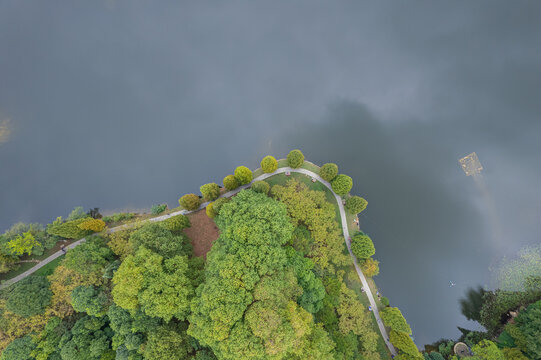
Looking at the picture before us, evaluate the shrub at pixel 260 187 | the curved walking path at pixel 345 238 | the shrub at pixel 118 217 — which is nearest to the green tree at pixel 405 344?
the curved walking path at pixel 345 238

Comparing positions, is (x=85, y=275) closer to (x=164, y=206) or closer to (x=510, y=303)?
(x=164, y=206)

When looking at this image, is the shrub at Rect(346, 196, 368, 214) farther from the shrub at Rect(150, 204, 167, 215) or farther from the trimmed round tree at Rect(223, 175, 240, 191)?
the shrub at Rect(150, 204, 167, 215)

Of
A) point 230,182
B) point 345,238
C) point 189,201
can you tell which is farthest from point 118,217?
point 345,238

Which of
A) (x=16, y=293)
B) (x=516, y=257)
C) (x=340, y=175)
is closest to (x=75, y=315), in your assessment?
(x=16, y=293)

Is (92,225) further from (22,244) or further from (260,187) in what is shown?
(260,187)

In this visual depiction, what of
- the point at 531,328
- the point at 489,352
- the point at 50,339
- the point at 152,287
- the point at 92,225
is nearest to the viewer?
the point at 152,287

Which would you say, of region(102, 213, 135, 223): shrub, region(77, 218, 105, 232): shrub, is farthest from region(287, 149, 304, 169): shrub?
region(77, 218, 105, 232): shrub

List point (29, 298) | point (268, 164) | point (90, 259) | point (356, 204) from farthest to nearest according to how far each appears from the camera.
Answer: point (268, 164) < point (356, 204) < point (90, 259) < point (29, 298)
